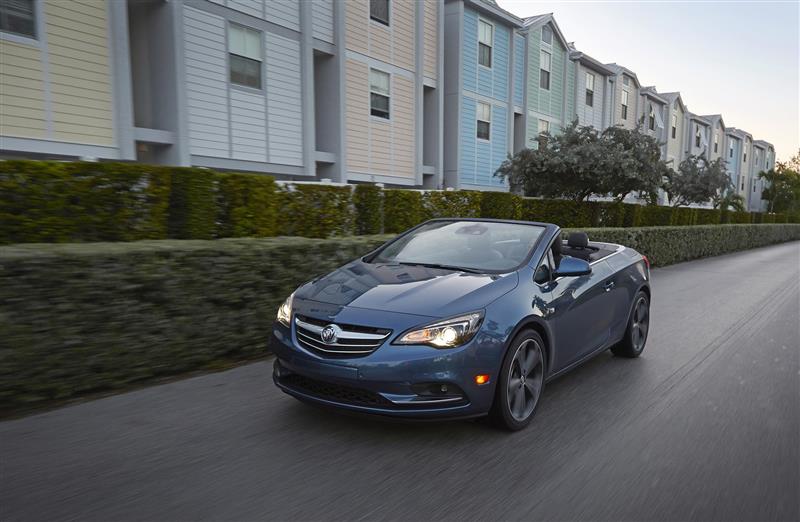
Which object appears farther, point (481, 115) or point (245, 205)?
point (481, 115)

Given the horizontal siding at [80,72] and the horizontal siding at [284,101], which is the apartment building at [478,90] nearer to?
the horizontal siding at [284,101]

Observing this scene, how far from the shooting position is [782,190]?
71.6 meters

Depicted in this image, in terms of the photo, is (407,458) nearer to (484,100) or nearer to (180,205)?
(180,205)

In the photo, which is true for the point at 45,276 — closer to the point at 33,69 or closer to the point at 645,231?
the point at 33,69

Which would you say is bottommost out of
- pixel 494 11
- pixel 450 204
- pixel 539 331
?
pixel 539 331

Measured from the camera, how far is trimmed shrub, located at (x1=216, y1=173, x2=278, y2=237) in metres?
8.83

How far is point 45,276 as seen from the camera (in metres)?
4.39

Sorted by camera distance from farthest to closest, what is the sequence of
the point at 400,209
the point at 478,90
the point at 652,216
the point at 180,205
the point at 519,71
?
the point at 652,216 → the point at 519,71 → the point at 478,90 → the point at 400,209 → the point at 180,205

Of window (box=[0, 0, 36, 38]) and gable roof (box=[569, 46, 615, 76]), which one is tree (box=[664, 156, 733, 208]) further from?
window (box=[0, 0, 36, 38])

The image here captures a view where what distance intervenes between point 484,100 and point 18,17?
55.0 feet

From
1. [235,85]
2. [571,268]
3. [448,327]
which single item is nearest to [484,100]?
[235,85]

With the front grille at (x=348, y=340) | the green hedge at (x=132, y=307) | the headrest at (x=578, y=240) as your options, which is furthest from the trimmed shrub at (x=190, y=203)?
the headrest at (x=578, y=240)

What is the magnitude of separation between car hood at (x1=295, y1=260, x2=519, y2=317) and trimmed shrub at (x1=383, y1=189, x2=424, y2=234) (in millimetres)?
7356

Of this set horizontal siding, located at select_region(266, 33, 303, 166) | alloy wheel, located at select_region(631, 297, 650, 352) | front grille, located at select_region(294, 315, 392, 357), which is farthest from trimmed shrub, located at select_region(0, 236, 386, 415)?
horizontal siding, located at select_region(266, 33, 303, 166)
